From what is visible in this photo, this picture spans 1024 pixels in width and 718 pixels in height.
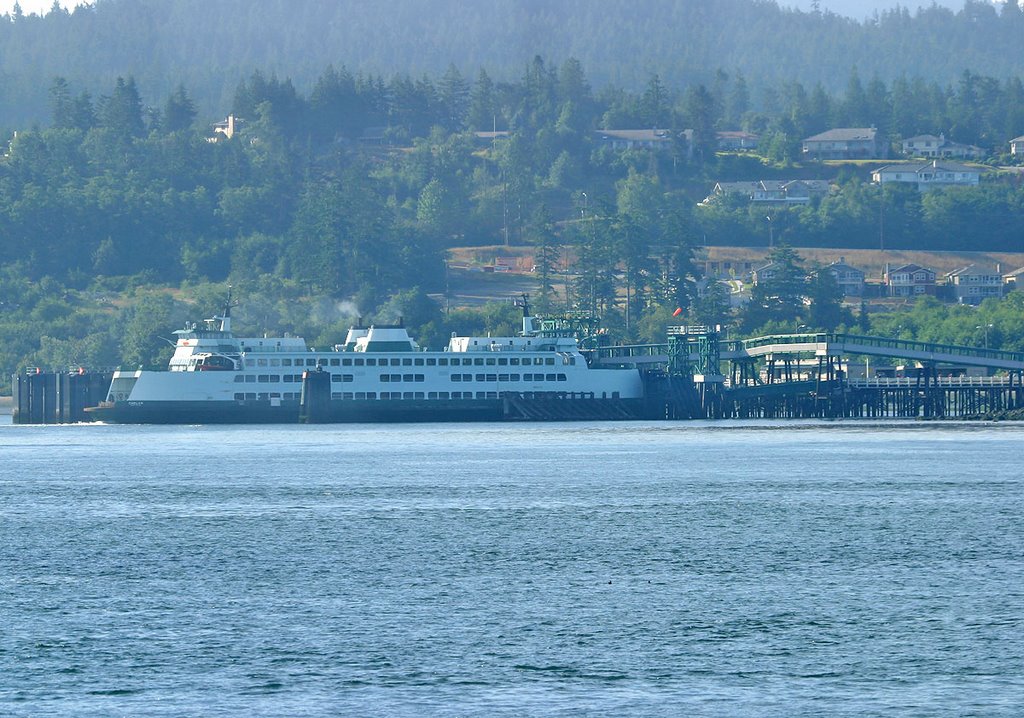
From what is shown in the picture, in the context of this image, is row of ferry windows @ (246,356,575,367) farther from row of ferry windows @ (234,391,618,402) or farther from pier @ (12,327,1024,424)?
pier @ (12,327,1024,424)

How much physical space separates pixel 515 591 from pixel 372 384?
9656cm

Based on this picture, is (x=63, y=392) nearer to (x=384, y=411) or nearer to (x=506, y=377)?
(x=384, y=411)

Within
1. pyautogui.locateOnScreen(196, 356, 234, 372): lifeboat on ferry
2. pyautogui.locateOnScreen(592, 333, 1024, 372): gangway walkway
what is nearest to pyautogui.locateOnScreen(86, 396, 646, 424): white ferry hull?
pyautogui.locateOnScreen(196, 356, 234, 372): lifeboat on ferry

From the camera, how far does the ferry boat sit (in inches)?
5719

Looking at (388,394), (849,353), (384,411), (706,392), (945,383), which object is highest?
(849,353)

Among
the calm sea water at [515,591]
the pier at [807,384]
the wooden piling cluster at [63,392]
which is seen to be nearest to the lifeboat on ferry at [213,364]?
the wooden piling cluster at [63,392]

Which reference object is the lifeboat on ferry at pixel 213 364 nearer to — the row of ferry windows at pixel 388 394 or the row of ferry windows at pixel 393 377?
the row of ferry windows at pixel 393 377

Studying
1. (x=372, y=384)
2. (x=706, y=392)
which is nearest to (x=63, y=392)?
(x=372, y=384)

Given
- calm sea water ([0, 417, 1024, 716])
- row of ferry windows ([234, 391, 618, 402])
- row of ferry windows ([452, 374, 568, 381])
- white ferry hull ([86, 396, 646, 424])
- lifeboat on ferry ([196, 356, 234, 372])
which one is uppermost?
lifeboat on ferry ([196, 356, 234, 372])

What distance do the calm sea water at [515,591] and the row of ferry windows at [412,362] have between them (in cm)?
5213

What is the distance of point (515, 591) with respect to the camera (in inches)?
2042

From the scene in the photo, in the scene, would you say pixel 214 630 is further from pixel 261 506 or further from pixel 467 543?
pixel 261 506

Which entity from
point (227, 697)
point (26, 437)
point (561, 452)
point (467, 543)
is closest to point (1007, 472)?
point (561, 452)

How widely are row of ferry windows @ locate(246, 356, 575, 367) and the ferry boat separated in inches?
3.0
